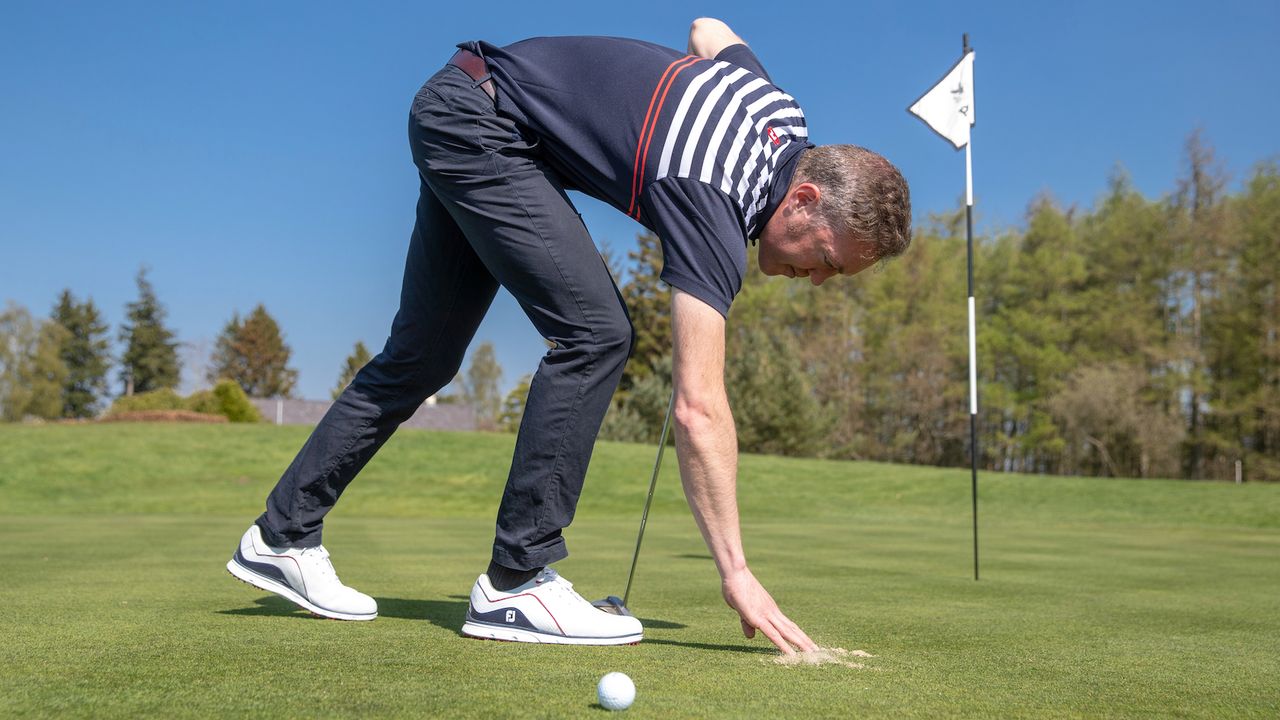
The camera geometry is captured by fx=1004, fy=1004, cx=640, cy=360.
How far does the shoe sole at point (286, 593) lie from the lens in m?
3.04

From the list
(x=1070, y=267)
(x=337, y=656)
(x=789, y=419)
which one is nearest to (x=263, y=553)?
(x=337, y=656)

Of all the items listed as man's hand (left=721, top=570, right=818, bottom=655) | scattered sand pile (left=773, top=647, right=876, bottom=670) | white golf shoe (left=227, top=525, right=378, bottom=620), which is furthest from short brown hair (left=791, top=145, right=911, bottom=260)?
white golf shoe (left=227, top=525, right=378, bottom=620)

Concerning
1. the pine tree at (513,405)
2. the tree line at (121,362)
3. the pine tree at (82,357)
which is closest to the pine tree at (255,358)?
→ the tree line at (121,362)

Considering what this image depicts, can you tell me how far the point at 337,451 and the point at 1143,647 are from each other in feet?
8.13

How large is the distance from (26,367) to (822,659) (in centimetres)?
7118

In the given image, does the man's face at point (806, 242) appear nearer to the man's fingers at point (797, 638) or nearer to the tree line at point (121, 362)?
the man's fingers at point (797, 638)

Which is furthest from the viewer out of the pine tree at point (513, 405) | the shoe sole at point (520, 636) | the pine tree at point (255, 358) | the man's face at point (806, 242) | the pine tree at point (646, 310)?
the pine tree at point (255, 358)

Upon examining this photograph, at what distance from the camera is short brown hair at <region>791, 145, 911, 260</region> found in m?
2.51

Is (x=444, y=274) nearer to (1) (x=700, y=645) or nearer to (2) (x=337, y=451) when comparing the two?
(2) (x=337, y=451)

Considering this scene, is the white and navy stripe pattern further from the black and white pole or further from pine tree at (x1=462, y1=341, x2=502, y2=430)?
pine tree at (x1=462, y1=341, x2=502, y2=430)

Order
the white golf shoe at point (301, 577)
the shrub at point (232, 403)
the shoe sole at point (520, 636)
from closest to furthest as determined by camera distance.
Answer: the shoe sole at point (520, 636) < the white golf shoe at point (301, 577) < the shrub at point (232, 403)

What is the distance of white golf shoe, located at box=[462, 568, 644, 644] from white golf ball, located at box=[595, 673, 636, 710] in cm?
87

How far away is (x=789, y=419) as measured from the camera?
36.8m

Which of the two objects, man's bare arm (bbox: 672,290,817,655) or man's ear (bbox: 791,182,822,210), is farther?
man's ear (bbox: 791,182,822,210)
